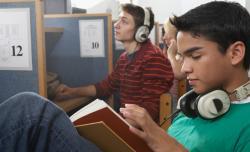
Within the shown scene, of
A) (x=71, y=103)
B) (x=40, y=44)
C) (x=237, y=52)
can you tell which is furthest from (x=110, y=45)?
(x=237, y=52)

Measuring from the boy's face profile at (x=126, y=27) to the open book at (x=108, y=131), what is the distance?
3.85 ft

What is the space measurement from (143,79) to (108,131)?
1.08 m

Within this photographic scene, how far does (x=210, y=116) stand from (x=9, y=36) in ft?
2.53

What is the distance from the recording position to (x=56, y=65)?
1.99 meters

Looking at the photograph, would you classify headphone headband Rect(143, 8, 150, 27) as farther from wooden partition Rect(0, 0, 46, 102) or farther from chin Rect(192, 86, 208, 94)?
chin Rect(192, 86, 208, 94)

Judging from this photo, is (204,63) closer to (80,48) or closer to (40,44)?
(40,44)

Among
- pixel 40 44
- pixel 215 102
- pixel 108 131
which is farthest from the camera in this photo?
pixel 40 44

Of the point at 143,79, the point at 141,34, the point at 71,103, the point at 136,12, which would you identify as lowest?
the point at 71,103

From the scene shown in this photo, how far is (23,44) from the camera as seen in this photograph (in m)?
1.18

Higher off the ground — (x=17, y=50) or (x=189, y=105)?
(x=17, y=50)

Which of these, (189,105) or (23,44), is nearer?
(189,105)

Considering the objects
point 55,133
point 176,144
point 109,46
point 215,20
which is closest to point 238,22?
point 215,20

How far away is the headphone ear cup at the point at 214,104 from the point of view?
806 mm

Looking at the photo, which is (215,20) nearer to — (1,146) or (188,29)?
(188,29)
